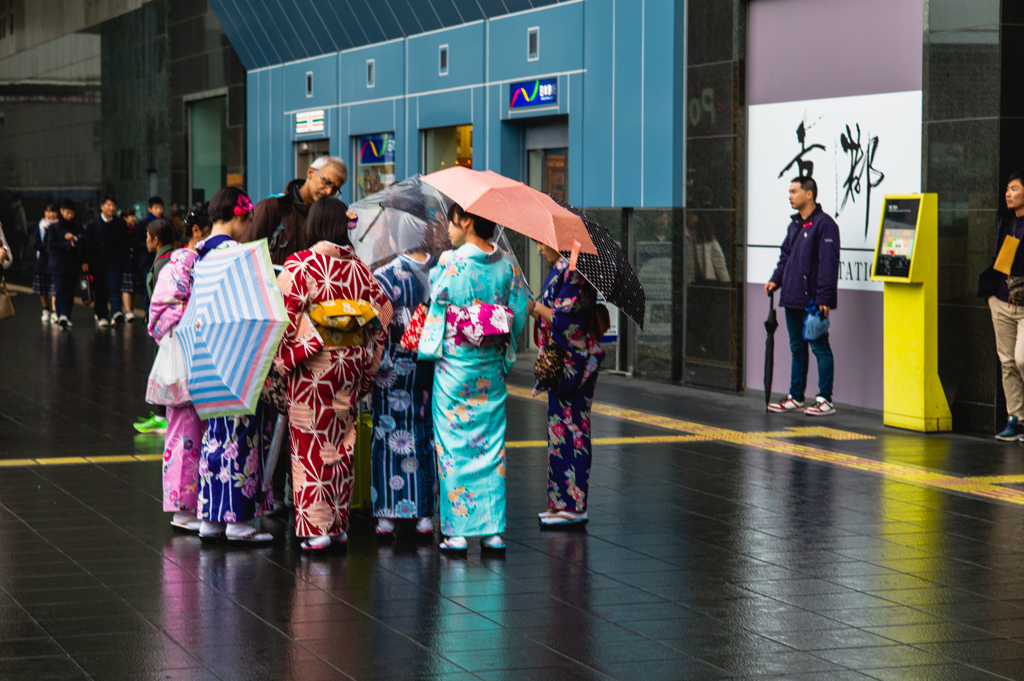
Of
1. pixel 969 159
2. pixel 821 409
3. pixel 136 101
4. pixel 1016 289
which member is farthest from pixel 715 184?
pixel 136 101

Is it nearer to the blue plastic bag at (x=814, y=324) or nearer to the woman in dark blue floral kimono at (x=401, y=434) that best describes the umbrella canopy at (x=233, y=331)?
the woman in dark blue floral kimono at (x=401, y=434)

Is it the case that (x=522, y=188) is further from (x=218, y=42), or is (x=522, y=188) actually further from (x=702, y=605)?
(x=218, y=42)

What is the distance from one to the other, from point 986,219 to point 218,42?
16900 mm

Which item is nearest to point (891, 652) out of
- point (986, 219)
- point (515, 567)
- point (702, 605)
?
point (702, 605)

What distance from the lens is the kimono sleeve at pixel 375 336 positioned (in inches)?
249

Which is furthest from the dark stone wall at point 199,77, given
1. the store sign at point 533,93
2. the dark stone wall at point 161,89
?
the store sign at point 533,93

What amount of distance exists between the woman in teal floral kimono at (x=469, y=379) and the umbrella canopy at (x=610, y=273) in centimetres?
38

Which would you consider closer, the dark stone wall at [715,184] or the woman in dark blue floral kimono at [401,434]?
the woman in dark blue floral kimono at [401,434]

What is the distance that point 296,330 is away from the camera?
6.12 m

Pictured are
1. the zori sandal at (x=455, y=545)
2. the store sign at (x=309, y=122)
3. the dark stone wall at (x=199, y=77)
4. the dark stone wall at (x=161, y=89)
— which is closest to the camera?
the zori sandal at (x=455, y=545)

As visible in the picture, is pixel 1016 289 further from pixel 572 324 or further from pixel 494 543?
pixel 494 543

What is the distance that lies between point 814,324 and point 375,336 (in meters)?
5.22

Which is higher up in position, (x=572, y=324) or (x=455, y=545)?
(x=572, y=324)

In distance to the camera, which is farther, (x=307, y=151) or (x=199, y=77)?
(x=199, y=77)
